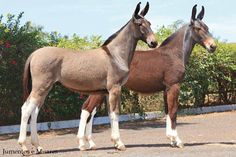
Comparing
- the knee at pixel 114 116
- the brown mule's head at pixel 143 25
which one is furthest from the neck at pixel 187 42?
the knee at pixel 114 116

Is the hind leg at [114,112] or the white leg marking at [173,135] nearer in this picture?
the hind leg at [114,112]

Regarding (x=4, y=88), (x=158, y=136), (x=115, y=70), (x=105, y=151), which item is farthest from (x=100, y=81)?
(x=4, y=88)

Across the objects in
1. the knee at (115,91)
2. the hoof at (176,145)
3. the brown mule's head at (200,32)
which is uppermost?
the brown mule's head at (200,32)

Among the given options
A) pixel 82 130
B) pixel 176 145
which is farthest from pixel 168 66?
pixel 82 130

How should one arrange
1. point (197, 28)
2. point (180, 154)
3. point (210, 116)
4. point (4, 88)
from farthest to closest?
point (210, 116), point (4, 88), point (197, 28), point (180, 154)

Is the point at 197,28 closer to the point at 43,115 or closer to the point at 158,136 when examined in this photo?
the point at 158,136

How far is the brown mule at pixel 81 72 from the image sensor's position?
358 inches

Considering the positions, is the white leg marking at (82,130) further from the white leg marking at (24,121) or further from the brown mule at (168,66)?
the white leg marking at (24,121)

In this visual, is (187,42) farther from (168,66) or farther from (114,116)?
(114,116)

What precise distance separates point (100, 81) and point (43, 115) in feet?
23.8

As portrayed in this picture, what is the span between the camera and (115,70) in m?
9.51

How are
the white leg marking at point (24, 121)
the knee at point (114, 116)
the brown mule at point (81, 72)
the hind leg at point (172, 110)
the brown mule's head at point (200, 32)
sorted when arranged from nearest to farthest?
the white leg marking at point (24, 121), the brown mule at point (81, 72), the knee at point (114, 116), the hind leg at point (172, 110), the brown mule's head at point (200, 32)

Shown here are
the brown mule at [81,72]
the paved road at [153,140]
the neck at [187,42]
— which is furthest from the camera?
the neck at [187,42]

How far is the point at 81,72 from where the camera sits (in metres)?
9.40
